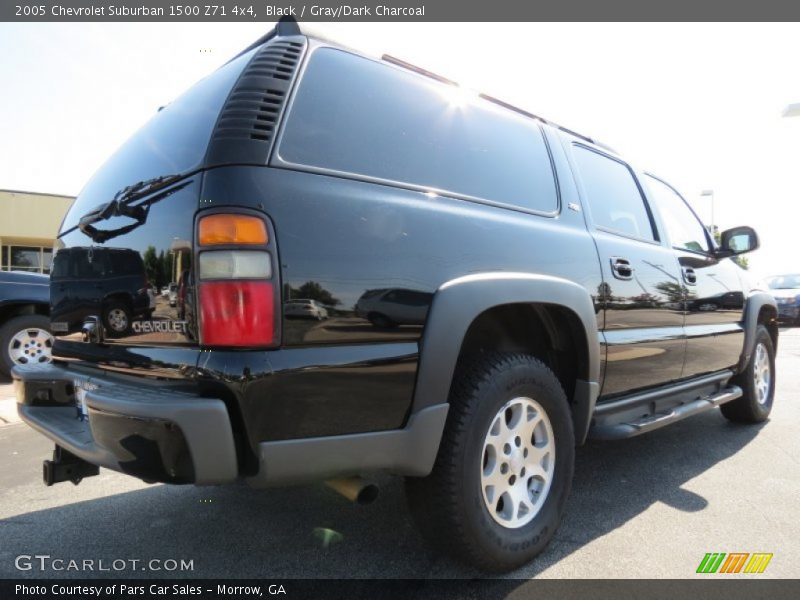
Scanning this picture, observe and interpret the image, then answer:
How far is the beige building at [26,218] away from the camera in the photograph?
62.8ft

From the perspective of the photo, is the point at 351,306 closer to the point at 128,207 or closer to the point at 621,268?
the point at 128,207

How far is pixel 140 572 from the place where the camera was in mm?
2139

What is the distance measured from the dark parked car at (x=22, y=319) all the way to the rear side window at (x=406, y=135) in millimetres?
5387

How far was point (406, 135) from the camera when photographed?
6.54ft

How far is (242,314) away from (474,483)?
104cm

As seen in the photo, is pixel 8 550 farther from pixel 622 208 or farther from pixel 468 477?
pixel 622 208

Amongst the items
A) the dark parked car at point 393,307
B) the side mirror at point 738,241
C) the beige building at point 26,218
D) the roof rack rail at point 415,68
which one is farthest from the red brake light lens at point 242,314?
the beige building at point 26,218

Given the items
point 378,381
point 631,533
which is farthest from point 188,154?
point 631,533

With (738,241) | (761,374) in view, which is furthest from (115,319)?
(761,374)

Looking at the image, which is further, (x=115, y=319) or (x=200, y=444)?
(x=115, y=319)

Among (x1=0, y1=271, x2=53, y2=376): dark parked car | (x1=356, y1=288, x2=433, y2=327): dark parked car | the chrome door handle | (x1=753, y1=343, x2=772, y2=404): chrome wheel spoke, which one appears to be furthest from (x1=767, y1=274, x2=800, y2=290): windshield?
(x1=0, y1=271, x2=53, y2=376): dark parked car

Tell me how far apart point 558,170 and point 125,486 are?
3.03m

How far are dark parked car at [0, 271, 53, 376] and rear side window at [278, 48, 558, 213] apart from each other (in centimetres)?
539

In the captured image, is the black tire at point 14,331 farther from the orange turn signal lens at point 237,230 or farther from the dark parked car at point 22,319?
the orange turn signal lens at point 237,230
